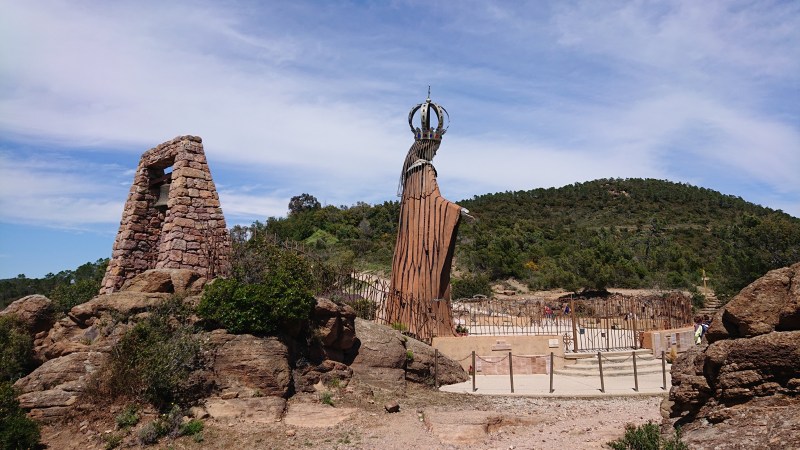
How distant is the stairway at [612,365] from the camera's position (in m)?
13.5

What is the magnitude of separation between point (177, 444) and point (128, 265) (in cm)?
582

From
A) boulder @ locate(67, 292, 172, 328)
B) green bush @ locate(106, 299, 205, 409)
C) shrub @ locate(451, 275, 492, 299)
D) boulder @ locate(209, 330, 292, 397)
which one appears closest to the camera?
green bush @ locate(106, 299, 205, 409)

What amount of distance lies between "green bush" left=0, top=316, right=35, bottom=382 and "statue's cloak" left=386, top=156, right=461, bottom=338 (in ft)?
27.3

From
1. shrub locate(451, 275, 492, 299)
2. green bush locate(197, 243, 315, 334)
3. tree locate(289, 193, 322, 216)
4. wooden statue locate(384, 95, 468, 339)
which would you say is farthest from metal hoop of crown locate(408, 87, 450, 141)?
tree locate(289, 193, 322, 216)

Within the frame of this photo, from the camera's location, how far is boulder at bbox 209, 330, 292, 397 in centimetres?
858

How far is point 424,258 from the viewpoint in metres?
15.2

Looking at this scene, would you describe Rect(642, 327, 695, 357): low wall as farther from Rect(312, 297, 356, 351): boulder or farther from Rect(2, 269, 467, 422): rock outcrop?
Rect(312, 297, 356, 351): boulder

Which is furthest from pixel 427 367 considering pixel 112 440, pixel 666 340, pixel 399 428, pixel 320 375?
pixel 666 340

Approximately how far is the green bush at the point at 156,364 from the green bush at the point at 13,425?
3.85 ft

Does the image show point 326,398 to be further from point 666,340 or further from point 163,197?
point 666,340

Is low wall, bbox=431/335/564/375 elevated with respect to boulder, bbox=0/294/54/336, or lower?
lower

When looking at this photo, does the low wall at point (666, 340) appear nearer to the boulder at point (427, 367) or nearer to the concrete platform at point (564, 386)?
the concrete platform at point (564, 386)

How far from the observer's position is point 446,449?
23.5 feet

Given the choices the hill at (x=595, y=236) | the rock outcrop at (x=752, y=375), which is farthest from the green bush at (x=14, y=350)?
the rock outcrop at (x=752, y=375)
